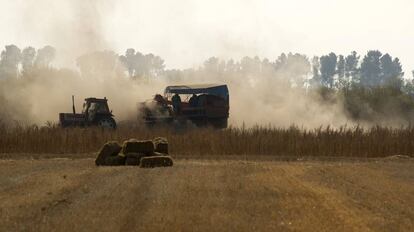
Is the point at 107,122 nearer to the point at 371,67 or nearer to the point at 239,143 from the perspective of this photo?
the point at 239,143

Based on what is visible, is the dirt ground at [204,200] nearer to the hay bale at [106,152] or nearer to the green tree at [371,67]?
the hay bale at [106,152]

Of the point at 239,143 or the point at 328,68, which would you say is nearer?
the point at 239,143

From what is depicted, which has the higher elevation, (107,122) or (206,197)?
(107,122)

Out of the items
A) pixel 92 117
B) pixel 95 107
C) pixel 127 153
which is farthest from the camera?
pixel 95 107

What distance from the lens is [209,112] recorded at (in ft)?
144

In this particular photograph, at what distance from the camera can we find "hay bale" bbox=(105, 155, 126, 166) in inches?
917

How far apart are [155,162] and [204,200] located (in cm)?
884

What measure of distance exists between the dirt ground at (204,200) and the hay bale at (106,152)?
2.38 meters

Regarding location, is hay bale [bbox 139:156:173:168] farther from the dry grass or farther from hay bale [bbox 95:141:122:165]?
the dry grass

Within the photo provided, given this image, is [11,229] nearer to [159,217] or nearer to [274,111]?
[159,217]

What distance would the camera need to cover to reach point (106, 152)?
23.4 meters

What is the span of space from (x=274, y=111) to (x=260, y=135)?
2813 centimetres

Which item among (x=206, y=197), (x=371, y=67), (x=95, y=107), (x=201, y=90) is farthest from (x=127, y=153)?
(x=371, y=67)

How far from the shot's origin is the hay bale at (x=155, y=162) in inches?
876
